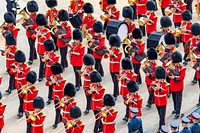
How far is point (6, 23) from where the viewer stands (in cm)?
2350

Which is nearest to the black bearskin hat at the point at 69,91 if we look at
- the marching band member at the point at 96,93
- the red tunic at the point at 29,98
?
the marching band member at the point at 96,93

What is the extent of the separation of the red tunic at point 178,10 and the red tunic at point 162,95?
493cm

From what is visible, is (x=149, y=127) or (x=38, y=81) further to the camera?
(x=38, y=81)

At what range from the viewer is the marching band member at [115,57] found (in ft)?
71.3

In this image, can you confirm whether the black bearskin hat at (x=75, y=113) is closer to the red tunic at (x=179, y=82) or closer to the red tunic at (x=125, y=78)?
the red tunic at (x=125, y=78)

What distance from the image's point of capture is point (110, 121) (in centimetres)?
1947

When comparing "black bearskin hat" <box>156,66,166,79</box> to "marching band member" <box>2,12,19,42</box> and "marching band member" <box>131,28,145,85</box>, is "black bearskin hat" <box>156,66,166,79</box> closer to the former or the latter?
"marching band member" <box>131,28,145,85</box>

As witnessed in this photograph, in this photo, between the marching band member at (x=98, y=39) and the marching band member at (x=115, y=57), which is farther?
the marching band member at (x=98, y=39)

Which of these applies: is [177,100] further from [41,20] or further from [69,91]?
[41,20]

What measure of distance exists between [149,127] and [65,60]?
12.8 ft

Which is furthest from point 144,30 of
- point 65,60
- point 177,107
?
point 177,107

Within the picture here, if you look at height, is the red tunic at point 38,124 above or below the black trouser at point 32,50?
below

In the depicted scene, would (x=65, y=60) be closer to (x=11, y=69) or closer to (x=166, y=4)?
(x=11, y=69)

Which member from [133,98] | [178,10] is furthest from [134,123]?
[178,10]
